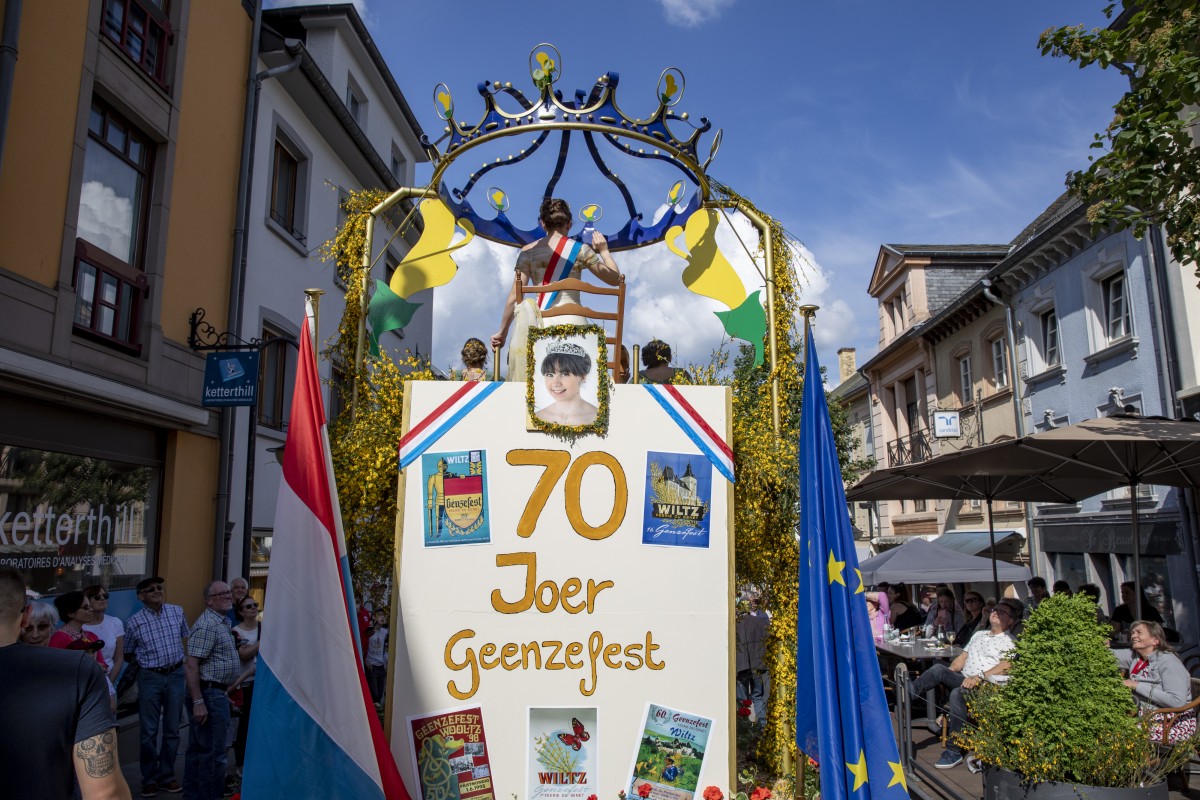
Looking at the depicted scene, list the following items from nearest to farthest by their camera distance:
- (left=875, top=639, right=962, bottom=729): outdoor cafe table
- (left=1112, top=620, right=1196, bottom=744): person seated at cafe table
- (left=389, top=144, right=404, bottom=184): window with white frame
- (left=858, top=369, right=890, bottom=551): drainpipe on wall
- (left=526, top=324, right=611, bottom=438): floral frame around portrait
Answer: (left=526, top=324, right=611, bottom=438): floral frame around portrait, (left=1112, top=620, right=1196, bottom=744): person seated at cafe table, (left=875, top=639, right=962, bottom=729): outdoor cafe table, (left=389, top=144, right=404, bottom=184): window with white frame, (left=858, top=369, right=890, bottom=551): drainpipe on wall

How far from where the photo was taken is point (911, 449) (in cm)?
2727

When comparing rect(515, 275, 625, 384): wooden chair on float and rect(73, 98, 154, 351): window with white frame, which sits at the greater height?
rect(73, 98, 154, 351): window with white frame

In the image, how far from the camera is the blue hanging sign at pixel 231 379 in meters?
9.95

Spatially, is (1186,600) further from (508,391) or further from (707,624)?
(508,391)

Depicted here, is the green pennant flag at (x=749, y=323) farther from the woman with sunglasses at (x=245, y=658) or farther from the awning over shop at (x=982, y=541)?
the awning over shop at (x=982, y=541)

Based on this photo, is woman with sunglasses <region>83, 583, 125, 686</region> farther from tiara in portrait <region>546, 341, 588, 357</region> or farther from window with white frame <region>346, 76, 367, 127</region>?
window with white frame <region>346, 76, 367, 127</region>

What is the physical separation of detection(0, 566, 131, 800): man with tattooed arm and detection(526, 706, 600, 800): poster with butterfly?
2372mm

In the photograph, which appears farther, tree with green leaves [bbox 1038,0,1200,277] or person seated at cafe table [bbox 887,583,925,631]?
person seated at cafe table [bbox 887,583,925,631]

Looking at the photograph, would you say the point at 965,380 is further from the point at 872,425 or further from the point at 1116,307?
the point at 872,425

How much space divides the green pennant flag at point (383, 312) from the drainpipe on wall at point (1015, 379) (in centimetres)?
1826

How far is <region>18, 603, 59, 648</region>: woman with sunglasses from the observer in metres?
5.75

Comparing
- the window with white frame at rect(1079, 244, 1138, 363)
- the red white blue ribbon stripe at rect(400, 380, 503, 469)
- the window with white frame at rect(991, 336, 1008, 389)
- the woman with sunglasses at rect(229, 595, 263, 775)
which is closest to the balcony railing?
the window with white frame at rect(991, 336, 1008, 389)

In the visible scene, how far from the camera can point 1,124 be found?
7.69 meters

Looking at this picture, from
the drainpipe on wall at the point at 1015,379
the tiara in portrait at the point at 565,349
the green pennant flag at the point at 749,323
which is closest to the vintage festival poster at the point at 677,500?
the tiara in portrait at the point at 565,349
